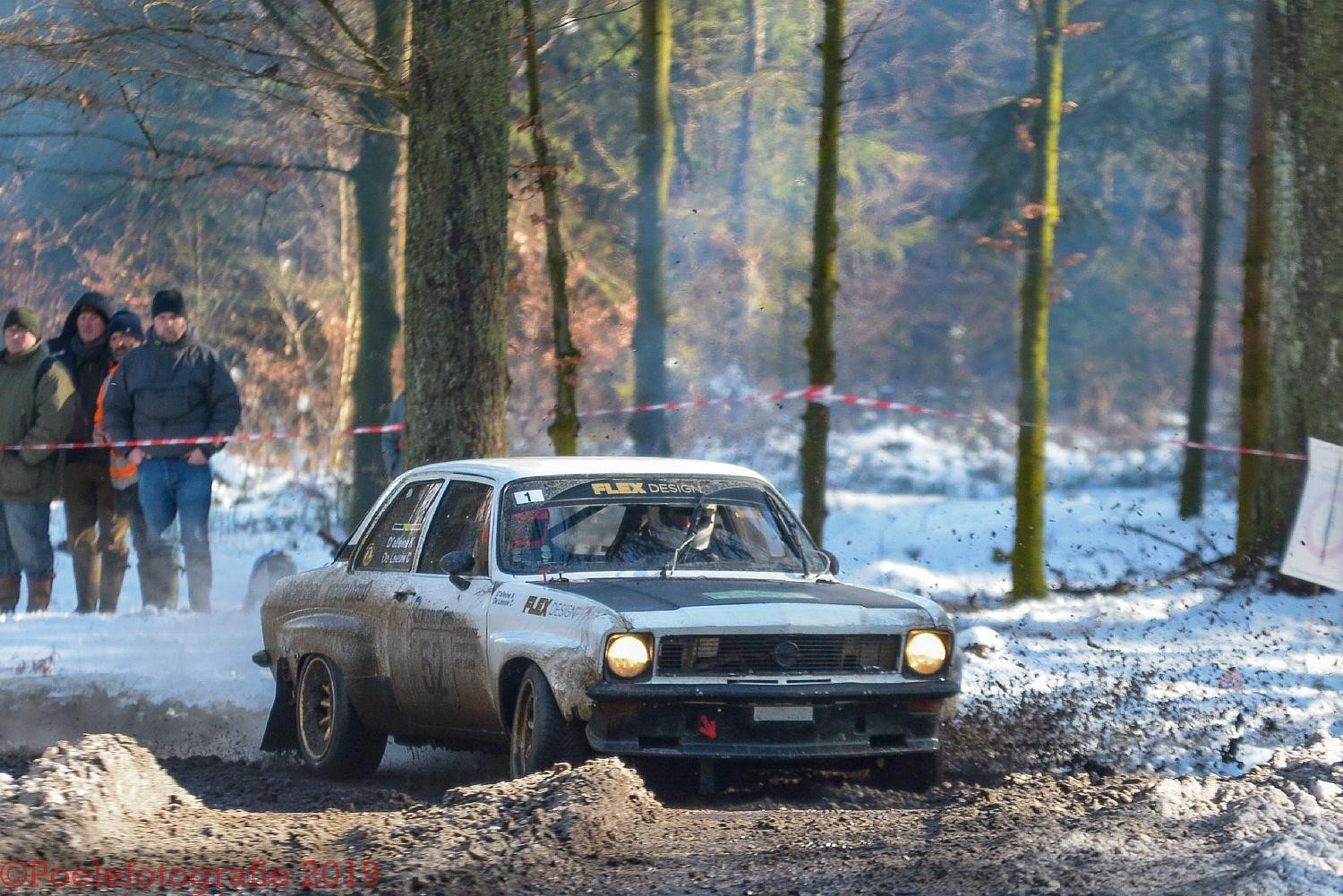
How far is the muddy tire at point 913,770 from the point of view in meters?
7.11

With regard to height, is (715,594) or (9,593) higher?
(715,594)

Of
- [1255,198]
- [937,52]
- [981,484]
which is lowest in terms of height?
[981,484]

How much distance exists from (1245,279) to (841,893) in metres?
10.5

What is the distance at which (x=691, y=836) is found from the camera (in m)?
5.87

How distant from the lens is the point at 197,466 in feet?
39.6

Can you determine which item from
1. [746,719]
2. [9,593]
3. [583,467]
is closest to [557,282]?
[9,593]

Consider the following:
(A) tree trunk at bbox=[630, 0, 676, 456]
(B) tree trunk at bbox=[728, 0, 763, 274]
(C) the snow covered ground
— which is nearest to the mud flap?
(C) the snow covered ground

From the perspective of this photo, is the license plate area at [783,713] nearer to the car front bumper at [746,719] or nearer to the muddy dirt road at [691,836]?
the car front bumper at [746,719]

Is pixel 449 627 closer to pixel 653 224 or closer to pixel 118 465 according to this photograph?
pixel 118 465

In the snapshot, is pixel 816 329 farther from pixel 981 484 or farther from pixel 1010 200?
pixel 981 484

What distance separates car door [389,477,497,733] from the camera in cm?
739

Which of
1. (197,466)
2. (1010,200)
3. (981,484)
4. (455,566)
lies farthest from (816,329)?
(981,484)

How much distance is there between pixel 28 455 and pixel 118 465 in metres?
0.62

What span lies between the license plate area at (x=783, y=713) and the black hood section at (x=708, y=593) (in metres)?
0.44
